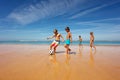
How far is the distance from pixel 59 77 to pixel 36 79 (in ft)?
2.30

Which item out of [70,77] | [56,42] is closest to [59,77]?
[70,77]

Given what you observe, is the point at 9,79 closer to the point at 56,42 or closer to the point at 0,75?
the point at 0,75

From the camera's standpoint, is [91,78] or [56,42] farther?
[56,42]

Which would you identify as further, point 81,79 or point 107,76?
point 107,76

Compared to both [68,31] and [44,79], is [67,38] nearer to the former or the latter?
[68,31]

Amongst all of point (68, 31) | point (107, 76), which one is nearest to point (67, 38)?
point (68, 31)

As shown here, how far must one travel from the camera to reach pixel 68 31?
1009 cm

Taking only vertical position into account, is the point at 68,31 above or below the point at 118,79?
above

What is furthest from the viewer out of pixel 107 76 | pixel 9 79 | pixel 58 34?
pixel 58 34

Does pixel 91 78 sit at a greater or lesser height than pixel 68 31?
lesser

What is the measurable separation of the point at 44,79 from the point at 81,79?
1.09 meters

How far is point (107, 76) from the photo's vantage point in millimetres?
4199

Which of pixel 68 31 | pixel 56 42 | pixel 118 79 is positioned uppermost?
pixel 68 31

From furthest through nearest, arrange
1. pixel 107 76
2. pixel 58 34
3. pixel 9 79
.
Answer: pixel 58 34
pixel 107 76
pixel 9 79
